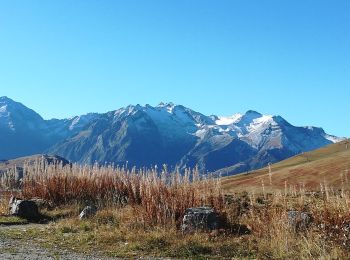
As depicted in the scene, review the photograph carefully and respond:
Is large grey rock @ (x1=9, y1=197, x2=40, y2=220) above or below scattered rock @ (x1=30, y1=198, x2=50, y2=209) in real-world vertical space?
below

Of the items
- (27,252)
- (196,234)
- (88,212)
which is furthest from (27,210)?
(196,234)

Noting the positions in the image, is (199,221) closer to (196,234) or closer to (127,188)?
(196,234)

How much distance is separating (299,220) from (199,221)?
303 cm

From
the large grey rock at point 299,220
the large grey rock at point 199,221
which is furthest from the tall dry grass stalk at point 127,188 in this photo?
the large grey rock at point 299,220

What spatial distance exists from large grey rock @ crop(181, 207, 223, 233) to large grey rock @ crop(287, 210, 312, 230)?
8.02 feet

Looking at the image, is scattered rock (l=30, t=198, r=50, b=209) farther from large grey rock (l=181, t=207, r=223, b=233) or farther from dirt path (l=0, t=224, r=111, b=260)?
large grey rock (l=181, t=207, r=223, b=233)

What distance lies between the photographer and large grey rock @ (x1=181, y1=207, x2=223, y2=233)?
16.3 m

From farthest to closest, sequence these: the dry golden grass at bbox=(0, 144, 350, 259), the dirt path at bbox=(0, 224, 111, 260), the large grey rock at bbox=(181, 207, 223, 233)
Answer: the large grey rock at bbox=(181, 207, 223, 233) → the dirt path at bbox=(0, 224, 111, 260) → the dry golden grass at bbox=(0, 144, 350, 259)

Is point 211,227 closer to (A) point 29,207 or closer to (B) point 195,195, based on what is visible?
(B) point 195,195

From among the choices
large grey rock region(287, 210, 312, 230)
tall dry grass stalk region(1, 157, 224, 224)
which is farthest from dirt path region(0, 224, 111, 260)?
large grey rock region(287, 210, 312, 230)

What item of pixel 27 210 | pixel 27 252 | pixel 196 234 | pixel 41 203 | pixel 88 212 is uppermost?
pixel 41 203

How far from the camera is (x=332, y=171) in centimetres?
11262

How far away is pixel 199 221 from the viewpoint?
16.4 metres

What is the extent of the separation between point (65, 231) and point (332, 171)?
100731 mm
